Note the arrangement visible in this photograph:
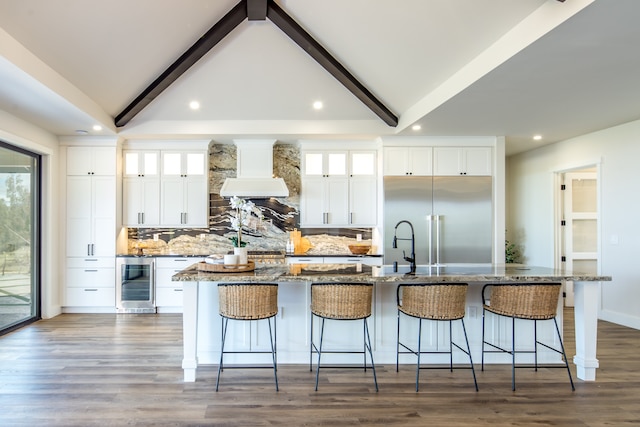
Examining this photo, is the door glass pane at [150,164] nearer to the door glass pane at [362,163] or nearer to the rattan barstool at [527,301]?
the door glass pane at [362,163]

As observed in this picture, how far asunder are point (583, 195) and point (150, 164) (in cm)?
701

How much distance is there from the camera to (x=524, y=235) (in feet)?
21.1

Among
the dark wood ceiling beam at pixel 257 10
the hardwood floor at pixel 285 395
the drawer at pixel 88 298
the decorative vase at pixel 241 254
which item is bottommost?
the hardwood floor at pixel 285 395

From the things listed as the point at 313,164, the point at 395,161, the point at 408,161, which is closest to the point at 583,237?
the point at 408,161

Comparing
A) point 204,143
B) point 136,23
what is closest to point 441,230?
point 204,143

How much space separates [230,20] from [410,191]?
131 inches

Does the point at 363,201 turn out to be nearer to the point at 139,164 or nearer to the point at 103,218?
the point at 139,164

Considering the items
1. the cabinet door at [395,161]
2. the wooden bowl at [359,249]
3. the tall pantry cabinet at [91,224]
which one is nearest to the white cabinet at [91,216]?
the tall pantry cabinet at [91,224]

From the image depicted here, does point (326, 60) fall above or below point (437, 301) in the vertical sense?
above

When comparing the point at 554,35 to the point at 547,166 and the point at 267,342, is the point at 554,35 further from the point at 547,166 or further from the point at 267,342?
the point at 547,166

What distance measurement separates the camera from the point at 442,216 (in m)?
5.38

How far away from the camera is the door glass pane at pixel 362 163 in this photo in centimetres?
570

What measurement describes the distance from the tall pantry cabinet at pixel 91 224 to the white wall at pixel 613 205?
6935 millimetres

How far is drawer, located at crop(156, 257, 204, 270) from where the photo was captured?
5395 millimetres
